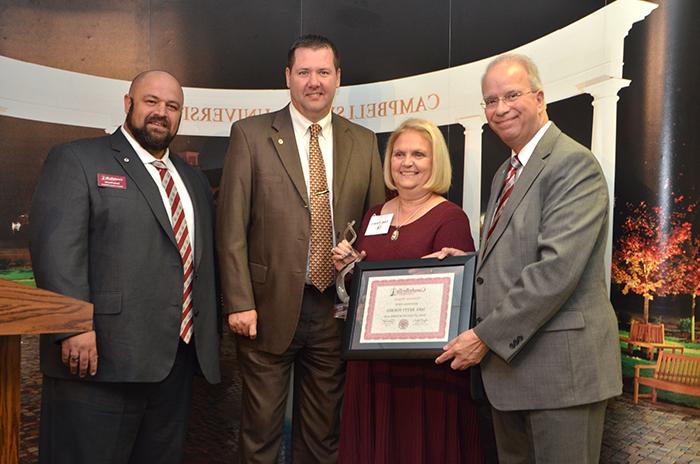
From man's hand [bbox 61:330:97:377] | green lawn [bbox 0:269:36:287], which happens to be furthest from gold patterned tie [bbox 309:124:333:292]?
green lawn [bbox 0:269:36:287]

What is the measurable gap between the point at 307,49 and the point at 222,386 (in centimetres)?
211

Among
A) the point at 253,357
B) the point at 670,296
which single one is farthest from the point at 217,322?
the point at 670,296

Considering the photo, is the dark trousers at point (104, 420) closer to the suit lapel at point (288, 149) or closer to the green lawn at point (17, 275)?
the suit lapel at point (288, 149)

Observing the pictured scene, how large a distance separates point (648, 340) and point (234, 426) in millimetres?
2366

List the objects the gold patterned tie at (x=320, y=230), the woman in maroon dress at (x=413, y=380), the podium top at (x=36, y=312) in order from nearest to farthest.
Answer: the podium top at (x=36, y=312)
the woman in maroon dress at (x=413, y=380)
the gold patterned tie at (x=320, y=230)

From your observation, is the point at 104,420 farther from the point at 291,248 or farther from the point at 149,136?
the point at 149,136

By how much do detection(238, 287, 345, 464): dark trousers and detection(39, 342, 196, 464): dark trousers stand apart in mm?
378

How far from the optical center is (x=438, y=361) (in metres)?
2.29

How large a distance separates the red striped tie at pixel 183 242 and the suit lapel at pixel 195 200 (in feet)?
0.11

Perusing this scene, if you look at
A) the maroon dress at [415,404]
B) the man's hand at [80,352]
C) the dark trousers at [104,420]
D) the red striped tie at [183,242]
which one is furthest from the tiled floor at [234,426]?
the man's hand at [80,352]

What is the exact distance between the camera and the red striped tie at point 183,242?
2.80 meters

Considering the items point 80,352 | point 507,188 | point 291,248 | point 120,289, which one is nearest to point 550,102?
point 507,188

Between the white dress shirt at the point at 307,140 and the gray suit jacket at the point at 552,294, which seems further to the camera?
the white dress shirt at the point at 307,140

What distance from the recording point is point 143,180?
273 centimetres
